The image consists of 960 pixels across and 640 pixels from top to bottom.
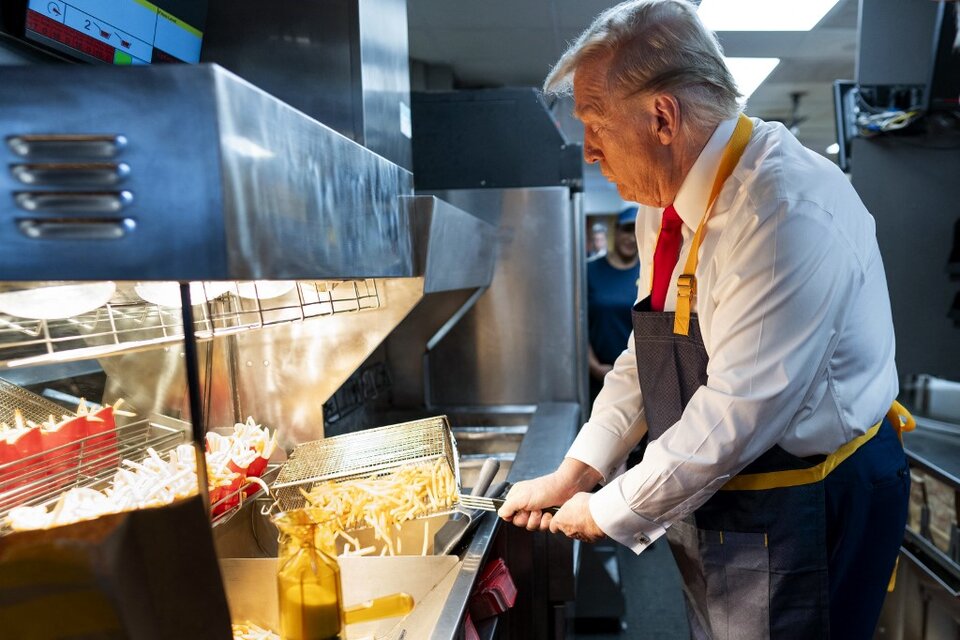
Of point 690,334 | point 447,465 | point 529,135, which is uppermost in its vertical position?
point 529,135

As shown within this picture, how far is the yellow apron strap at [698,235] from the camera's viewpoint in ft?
4.34

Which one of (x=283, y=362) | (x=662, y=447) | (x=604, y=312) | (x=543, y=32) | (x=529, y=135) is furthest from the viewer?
(x=543, y=32)

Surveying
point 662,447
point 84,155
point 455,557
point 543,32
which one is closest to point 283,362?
point 455,557

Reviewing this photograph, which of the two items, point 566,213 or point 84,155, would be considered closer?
point 84,155

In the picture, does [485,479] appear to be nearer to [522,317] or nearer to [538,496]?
[538,496]

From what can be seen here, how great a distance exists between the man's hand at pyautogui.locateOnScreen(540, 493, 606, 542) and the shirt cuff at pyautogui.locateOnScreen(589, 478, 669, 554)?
0.03 metres

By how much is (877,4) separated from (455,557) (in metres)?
2.89

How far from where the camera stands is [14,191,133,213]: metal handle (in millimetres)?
638

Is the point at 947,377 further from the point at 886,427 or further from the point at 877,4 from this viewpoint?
the point at 886,427

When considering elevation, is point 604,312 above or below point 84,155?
below

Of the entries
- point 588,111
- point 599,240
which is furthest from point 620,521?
point 599,240

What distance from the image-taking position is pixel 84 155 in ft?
2.07

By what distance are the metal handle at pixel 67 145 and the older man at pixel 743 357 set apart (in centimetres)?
93

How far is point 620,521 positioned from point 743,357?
0.38 m
